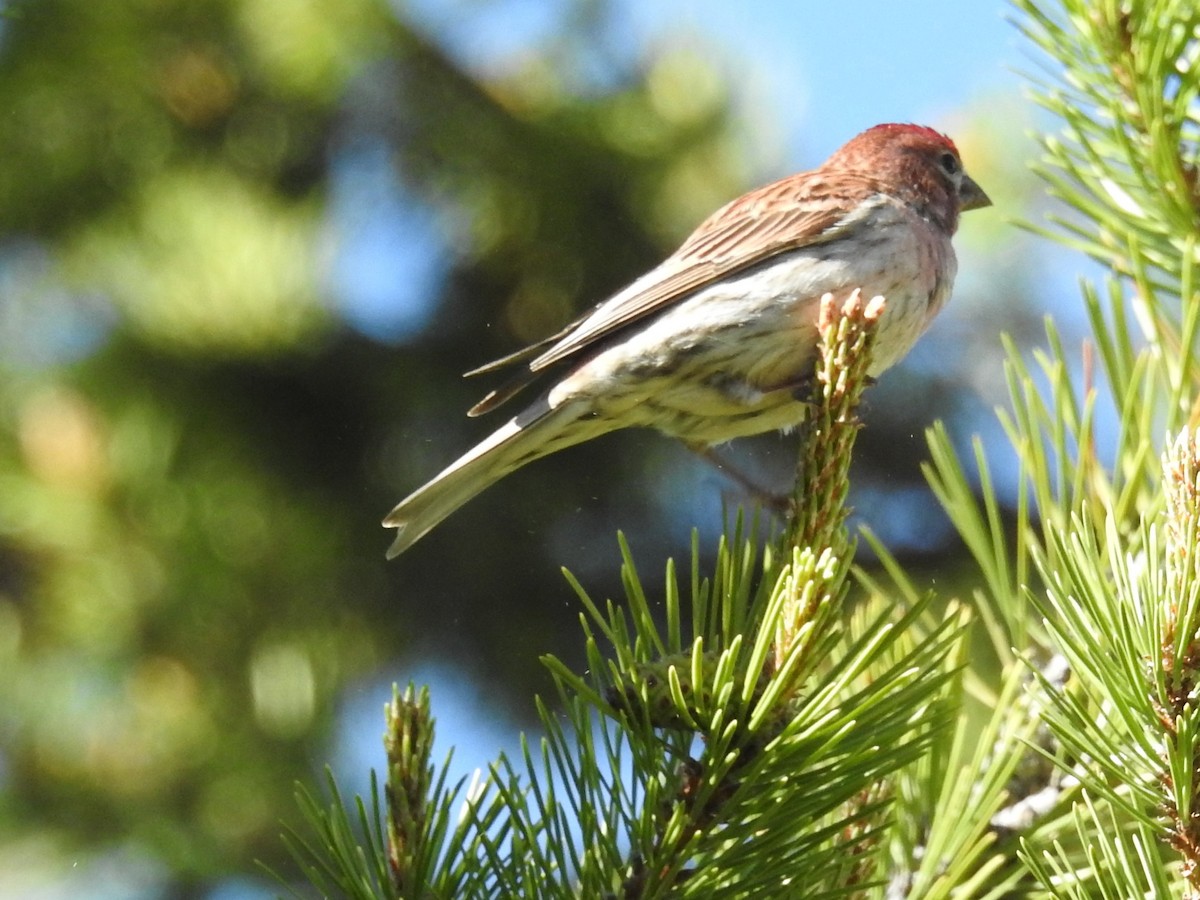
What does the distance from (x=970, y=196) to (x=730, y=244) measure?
108cm

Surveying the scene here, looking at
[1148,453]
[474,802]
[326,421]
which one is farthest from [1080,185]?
[326,421]

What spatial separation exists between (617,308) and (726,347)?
32 cm

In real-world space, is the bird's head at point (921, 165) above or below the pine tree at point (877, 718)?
above

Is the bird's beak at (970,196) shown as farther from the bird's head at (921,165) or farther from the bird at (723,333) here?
the bird at (723,333)

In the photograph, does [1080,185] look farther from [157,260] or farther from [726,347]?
[157,260]

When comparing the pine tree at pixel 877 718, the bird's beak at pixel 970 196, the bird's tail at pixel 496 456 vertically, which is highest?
the bird's beak at pixel 970 196

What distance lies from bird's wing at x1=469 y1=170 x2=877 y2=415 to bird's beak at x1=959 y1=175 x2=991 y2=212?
1.80 feet

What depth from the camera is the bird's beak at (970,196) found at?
432 cm

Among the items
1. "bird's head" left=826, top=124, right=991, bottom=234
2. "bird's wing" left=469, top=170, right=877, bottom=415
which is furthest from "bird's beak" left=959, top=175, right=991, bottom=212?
"bird's wing" left=469, top=170, right=877, bottom=415

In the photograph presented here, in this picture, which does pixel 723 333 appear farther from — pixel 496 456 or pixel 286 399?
pixel 286 399

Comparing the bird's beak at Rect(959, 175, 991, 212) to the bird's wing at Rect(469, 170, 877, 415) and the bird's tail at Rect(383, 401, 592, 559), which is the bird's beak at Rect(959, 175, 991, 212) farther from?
the bird's tail at Rect(383, 401, 592, 559)

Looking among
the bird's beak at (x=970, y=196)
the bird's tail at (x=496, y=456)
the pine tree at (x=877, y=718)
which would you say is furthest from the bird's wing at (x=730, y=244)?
the pine tree at (x=877, y=718)

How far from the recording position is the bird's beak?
170 inches

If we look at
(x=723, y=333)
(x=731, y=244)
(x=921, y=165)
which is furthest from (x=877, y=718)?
(x=921, y=165)
